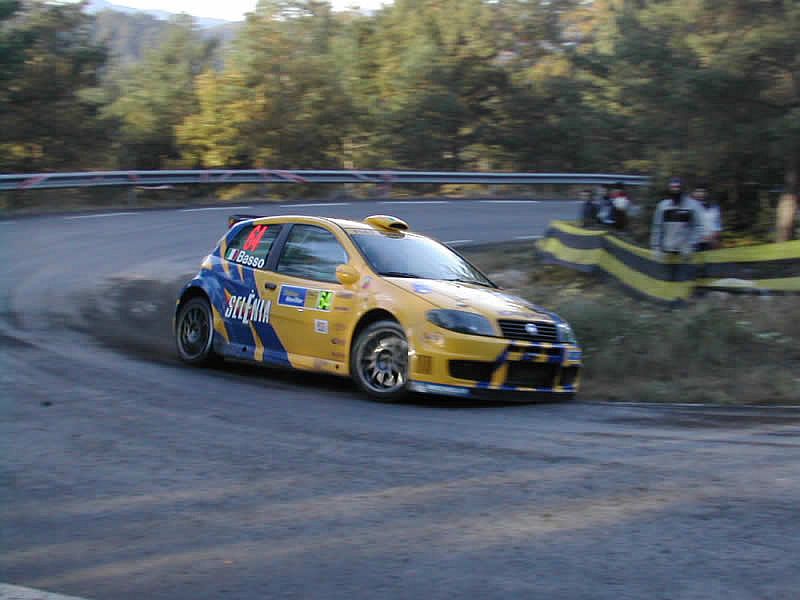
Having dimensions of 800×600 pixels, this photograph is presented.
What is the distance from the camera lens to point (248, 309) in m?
9.93

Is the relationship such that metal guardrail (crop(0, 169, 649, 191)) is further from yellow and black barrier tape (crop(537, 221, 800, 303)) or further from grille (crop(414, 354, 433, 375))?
grille (crop(414, 354, 433, 375))

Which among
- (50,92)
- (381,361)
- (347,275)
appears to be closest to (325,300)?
(347,275)

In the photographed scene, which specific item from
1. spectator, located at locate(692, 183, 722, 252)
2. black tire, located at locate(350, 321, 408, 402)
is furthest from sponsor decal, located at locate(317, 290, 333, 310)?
spectator, located at locate(692, 183, 722, 252)

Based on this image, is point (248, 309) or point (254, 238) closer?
point (248, 309)

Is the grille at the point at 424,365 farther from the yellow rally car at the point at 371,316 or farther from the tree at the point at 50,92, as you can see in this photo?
the tree at the point at 50,92

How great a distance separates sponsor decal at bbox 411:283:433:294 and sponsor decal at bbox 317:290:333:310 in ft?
2.62

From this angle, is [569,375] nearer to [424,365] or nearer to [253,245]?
[424,365]

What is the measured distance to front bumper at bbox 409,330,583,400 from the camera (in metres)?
8.45

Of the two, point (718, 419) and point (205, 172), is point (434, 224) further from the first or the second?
point (718, 419)

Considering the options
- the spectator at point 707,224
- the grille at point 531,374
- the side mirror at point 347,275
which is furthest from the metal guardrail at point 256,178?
the side mirror at point 347,275

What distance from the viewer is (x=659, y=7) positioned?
2277 cm

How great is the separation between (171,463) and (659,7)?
19437 millimetres

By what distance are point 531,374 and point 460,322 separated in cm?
79

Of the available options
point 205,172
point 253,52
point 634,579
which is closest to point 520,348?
point 634,579
